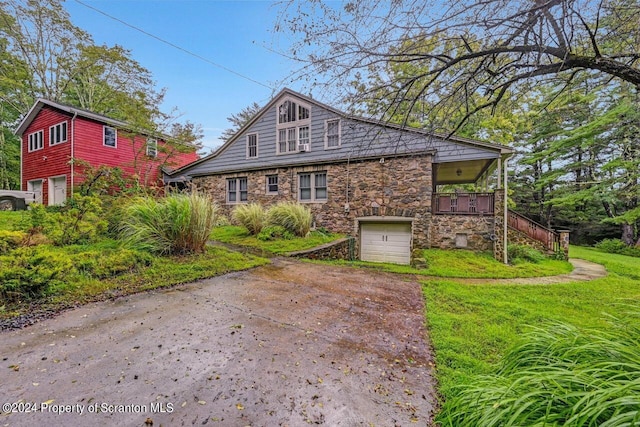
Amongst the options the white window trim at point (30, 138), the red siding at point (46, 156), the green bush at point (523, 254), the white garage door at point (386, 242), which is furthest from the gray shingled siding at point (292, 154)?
the white window trim at point (30, 138)

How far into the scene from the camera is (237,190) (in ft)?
42.4

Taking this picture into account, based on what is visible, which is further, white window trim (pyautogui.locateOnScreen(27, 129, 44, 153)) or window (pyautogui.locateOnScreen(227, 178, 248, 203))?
white window trim (pyautogui.locateOnScreen(27, 129, 44, 153))

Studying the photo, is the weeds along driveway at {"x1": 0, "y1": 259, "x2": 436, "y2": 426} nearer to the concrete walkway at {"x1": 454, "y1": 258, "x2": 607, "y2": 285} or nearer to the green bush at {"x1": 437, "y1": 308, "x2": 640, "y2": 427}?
the green bush at {"x1": 437, "y1": 308, "x2": 640, "y2": 427}

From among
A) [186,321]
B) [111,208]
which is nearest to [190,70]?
[111,208]

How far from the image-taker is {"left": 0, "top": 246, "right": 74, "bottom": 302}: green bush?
2.92 m

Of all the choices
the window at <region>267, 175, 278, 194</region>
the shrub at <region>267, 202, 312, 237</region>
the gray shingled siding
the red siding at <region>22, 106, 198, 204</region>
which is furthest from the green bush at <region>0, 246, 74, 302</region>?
the red siding at <region>22, 106, 198, 204</region>

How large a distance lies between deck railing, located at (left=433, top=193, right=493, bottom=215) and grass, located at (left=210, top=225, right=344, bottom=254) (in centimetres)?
376

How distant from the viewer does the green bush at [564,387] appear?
0.93m

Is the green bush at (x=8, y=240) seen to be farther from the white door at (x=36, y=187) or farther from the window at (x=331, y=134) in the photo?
the white door at (x=36, y=187)

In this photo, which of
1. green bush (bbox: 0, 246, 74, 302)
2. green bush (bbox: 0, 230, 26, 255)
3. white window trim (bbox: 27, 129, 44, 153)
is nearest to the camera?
green bush (bbox: 0, 246, 74, 302)

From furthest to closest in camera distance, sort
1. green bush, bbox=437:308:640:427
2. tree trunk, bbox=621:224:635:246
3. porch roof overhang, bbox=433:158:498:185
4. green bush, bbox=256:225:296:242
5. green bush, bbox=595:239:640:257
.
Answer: tree trunk, bbox=621:224:635:246, green bush, bbox=595:239:640:257, porch roof overhang, bbox=433:158:498:185, green bush, bbox=256:225:296:242, green bush, bbox=437:308:640:427

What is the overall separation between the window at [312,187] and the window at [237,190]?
3.18 m

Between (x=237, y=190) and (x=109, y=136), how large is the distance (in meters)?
7.22

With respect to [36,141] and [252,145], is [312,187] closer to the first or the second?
[252,145]
